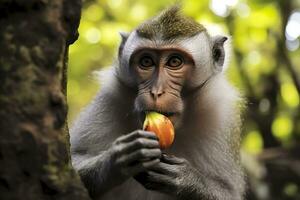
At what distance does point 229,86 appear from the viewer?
5531mm

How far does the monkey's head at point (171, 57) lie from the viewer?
4645 millimetres

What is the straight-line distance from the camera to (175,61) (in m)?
4.97

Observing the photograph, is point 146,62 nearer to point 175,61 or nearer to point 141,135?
point 175,61

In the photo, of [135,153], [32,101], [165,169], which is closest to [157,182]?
[165,169]

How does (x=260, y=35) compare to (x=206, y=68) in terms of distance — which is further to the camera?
(x=260, y=35)

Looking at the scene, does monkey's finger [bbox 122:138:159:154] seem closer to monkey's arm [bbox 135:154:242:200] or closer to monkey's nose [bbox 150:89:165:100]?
monkey's arm [bbox 135:154:242:200]

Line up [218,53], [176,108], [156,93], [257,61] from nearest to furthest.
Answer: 1. [156,93]
2. [176,108]
3. [218,53]
4. [257,61]

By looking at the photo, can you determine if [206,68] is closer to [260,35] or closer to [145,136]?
[145,136]

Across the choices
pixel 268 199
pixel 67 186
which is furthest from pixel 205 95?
pixel 268 199

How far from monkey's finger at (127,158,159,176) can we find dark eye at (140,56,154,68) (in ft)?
4.17

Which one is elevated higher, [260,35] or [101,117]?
[260,35]

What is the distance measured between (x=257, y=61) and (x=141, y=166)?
28.5ft

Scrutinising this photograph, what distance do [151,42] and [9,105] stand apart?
8.36 feet

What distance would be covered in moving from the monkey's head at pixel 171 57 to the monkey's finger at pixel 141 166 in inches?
30.0
